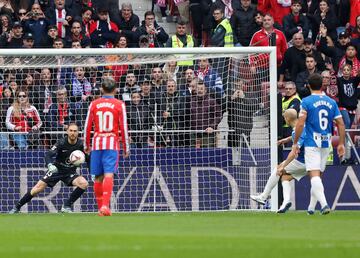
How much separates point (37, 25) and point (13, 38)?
0.59 metres

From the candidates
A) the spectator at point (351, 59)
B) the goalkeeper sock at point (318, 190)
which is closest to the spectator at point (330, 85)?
the spectator at point (351, 59)

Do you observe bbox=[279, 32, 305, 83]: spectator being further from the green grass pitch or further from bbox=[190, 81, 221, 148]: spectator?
the green grass pitch

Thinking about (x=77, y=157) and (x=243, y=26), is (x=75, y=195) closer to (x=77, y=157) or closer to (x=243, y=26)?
(x=77, y=157)

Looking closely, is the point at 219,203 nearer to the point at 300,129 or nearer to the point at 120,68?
the point at 120,68

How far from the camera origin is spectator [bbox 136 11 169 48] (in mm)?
27016

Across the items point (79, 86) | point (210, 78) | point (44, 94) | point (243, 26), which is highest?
point (243, 26)

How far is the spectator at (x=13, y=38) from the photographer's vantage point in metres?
26.0

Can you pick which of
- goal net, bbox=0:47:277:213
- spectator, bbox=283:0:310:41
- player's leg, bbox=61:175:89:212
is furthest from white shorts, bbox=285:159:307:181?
spectator, bbox=283:0:310:41

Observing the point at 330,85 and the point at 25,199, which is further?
the point at 330,85

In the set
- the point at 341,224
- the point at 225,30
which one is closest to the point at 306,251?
the point at 341,224


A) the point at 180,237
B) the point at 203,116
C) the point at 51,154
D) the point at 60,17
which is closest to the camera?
the point at 180,237

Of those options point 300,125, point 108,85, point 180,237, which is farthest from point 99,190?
point 180,237

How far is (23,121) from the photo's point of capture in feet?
76.4

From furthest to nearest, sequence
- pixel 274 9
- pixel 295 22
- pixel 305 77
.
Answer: pixel 274 9 → pixel 295 22 → pixel 305 77
